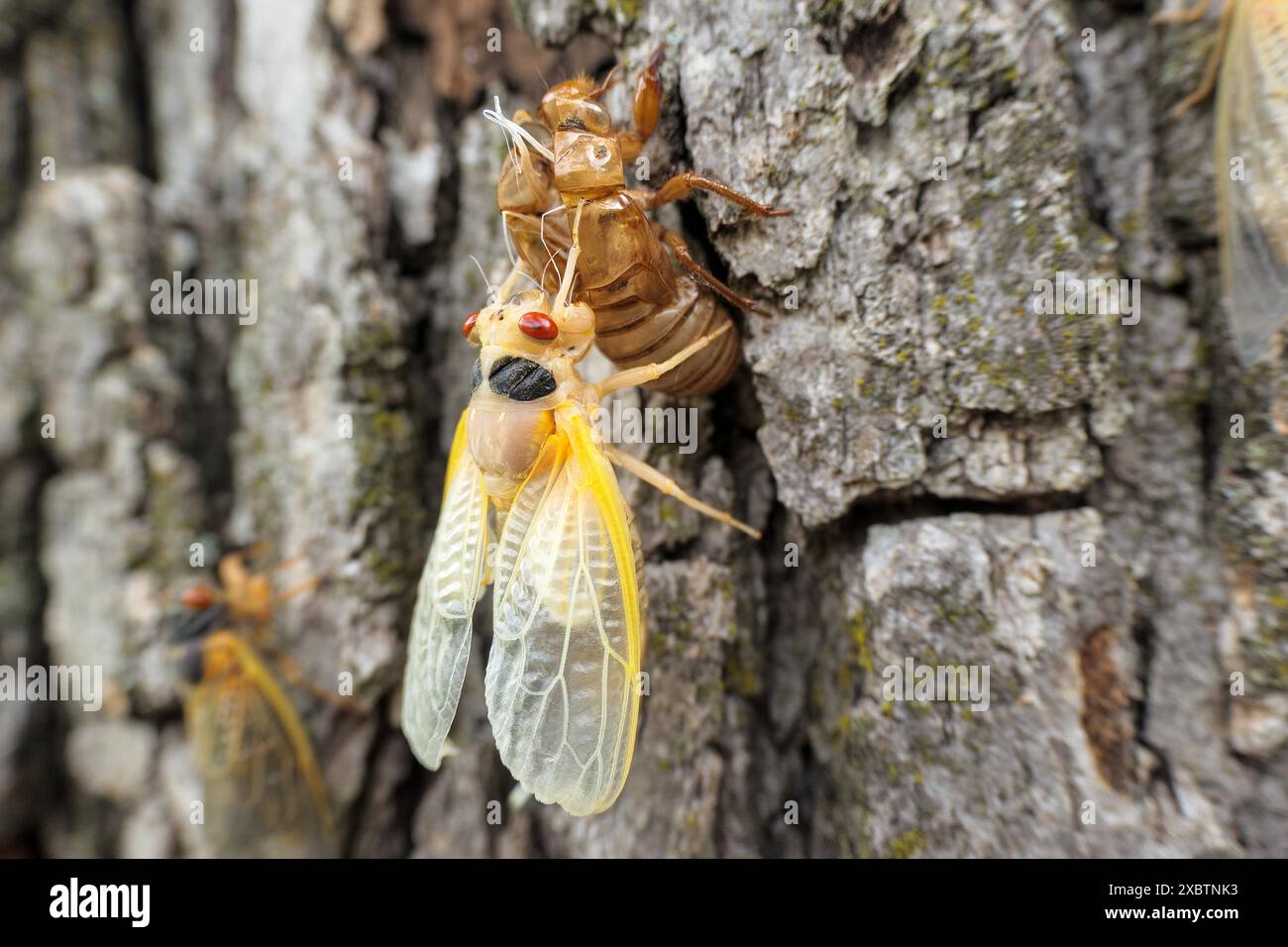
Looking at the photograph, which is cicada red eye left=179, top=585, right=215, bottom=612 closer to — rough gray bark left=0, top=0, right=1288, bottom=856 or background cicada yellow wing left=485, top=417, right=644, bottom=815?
rough gray bark left=0, top=0, right=1288, bottom=856

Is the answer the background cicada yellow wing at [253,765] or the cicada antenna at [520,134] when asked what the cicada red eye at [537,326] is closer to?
the cicada antenna at [520,134]

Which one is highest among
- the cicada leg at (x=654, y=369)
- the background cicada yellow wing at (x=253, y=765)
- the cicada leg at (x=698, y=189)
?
the cicada leg at (x=698, y=189)

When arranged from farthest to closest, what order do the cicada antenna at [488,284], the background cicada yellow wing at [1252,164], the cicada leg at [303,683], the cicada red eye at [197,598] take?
the cicada red eye at [197,598] → the cicada leg at [303,683] → the cicada antenna at [488,284] → the background cicada yellow wing at [1252,164]

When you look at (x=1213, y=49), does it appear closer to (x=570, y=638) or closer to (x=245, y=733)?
(x=570, y=638)

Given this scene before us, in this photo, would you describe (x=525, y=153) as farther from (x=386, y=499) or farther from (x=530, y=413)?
(x=386, y=499)

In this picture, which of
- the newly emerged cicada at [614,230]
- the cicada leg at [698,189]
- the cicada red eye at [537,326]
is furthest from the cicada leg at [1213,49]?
the cicada red eye at [537,326]

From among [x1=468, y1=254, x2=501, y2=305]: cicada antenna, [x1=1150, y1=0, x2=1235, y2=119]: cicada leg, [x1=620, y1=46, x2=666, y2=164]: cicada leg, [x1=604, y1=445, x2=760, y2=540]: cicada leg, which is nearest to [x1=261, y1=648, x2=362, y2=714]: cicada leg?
[x1=604, y1=445, x2=760, y2=540]: cicada leg
